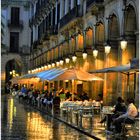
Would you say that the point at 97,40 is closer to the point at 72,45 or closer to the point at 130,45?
A: the point at 130,45

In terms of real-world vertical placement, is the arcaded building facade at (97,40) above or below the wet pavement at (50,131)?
above

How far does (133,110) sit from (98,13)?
1765cm

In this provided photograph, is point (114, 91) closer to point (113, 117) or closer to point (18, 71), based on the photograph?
point (113, 117)

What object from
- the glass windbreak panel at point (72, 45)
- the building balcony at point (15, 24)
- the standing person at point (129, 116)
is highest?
the building balcony at point (15, 24)

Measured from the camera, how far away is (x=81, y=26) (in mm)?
40469

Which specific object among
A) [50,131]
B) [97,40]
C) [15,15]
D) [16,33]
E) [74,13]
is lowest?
[50,131]

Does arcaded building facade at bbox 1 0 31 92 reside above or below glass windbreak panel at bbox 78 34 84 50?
above

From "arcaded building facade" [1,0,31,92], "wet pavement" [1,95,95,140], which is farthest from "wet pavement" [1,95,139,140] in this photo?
"arcaded building facade" [1,0,31,92]

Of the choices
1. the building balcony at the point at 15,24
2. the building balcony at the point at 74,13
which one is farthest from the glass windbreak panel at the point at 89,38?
the building balcony at the point at 15,24

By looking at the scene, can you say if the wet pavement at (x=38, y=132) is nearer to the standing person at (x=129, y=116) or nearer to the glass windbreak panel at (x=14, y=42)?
the standing person at (x=129, y=116)

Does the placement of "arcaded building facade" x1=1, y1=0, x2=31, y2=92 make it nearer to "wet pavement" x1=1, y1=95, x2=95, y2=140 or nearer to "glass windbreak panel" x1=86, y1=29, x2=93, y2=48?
"glass windbreak panel" x1=86, y1=29, x2=93, y2=48

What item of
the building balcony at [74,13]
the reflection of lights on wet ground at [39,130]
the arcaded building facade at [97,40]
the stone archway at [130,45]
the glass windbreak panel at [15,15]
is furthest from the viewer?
the glass windbreak panel at [15,15]

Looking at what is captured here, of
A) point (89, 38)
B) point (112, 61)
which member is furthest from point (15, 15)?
point (112, 61)

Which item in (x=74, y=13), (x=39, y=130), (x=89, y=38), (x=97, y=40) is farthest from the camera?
(x=74, y=13)
